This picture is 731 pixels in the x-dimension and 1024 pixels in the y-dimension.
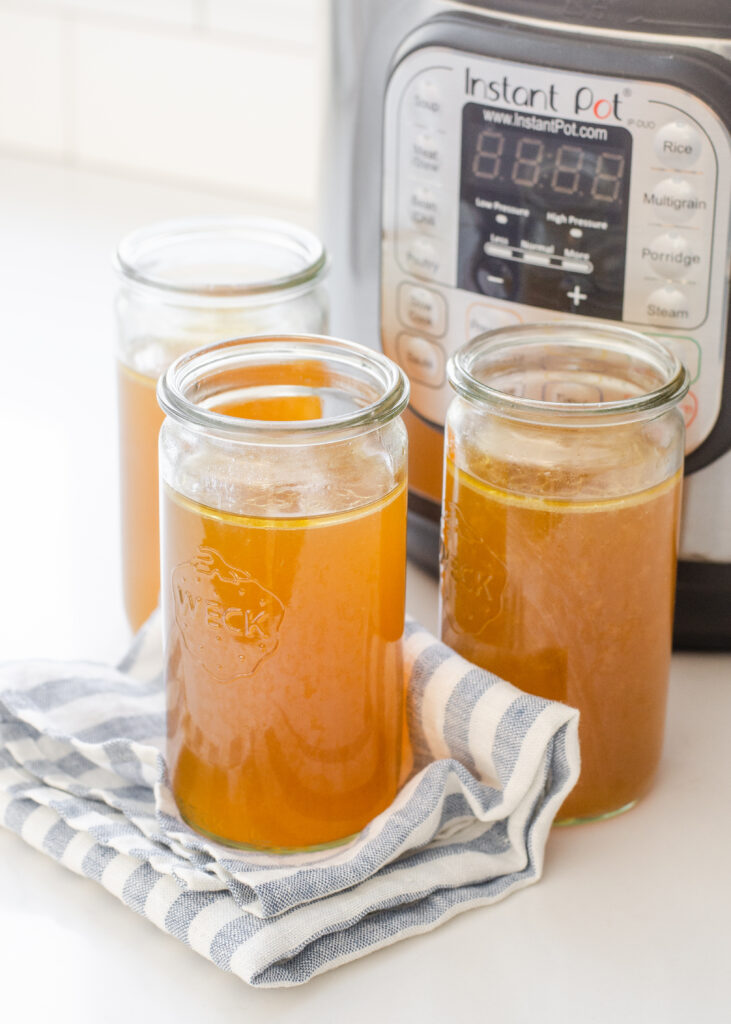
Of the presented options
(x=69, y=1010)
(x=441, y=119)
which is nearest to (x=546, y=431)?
(x=441, y=119)

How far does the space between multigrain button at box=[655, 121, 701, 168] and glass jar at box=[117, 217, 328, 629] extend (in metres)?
0.19

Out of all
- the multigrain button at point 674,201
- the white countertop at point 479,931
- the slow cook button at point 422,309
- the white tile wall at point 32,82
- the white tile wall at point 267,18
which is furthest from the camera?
the white tile wall at point 32,82

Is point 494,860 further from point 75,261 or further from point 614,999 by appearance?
point 75,261

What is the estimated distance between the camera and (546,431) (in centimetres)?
64

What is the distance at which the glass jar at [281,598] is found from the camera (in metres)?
0.60

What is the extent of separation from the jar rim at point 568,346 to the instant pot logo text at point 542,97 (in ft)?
0.34

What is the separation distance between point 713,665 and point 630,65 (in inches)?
13.4

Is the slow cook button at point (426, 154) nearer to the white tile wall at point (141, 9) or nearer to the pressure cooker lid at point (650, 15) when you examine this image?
the pressure cooker lid at point (650, 15)

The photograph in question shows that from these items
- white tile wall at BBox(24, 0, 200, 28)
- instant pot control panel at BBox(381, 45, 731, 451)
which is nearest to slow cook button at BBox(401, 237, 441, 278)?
instant pot control panel at BBox(381, 45, 731, 451)

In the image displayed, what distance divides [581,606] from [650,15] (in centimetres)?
27

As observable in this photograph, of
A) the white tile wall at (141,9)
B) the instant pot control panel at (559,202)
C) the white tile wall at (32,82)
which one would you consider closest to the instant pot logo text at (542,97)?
the instant pot control panel at (559,202)

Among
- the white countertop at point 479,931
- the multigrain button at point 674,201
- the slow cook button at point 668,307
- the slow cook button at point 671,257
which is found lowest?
the white countertop at point 479,931

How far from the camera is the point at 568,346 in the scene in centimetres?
72

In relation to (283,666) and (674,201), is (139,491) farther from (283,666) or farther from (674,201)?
(674,201)
